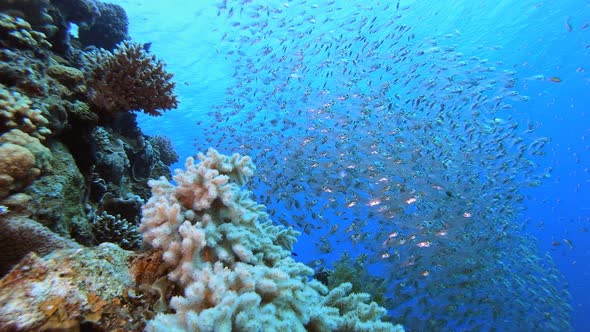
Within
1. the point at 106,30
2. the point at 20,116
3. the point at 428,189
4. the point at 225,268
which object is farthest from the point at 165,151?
the point at 428,189

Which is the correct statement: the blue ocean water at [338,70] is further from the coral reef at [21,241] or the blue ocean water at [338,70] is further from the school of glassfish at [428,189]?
the coral reef at [21,241]

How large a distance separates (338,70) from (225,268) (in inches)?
568

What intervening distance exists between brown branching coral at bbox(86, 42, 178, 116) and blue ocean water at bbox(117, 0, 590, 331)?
750 cm

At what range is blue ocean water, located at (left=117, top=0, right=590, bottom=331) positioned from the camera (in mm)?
13430

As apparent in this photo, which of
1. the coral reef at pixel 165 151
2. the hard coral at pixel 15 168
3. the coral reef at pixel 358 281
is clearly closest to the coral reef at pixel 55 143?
the hard coral at pixel 15 168

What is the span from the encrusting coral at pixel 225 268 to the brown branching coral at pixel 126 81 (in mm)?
3159

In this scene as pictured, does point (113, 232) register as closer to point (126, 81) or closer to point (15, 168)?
point (15, 168)

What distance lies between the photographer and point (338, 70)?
1551cm

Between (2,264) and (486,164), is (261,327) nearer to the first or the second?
(2,264)

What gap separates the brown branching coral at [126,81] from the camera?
215 inches

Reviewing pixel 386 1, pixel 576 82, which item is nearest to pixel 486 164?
pixel 386 1

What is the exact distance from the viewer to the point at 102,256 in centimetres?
238

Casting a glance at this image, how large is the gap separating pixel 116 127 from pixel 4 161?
4.08 meters

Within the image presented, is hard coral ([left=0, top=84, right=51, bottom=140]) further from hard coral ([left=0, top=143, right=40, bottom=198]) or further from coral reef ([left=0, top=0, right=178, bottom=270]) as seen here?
hard coral ([left=0, top=143, right=40, bottom=198])
